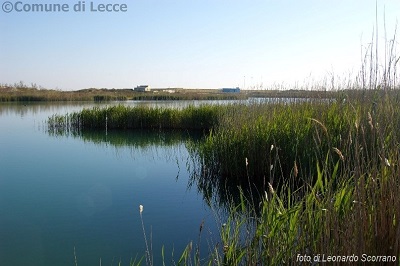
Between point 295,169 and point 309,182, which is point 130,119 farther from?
point 295,169

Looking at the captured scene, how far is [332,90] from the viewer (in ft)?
18.6

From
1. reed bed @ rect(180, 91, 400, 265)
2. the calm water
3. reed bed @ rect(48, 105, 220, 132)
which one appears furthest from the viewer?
reed bed @ rect(48, 105, 220, 132)

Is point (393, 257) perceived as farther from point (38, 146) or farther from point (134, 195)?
point (38, 146)

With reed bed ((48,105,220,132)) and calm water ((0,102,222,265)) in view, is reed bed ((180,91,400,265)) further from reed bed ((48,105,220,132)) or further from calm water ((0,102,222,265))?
reed bed ((48,105,220,132))

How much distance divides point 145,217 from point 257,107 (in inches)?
143

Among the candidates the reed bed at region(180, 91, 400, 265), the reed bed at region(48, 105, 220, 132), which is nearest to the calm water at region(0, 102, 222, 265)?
the reed bed at region(180, 91, 400, 265)

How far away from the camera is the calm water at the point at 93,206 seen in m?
3.25

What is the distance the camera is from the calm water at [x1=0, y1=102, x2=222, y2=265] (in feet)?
10.7

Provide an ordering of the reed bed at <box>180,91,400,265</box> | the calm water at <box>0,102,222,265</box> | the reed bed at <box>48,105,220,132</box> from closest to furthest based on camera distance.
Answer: the reed bed at <box>180,91,400,265</box>
the calm water at <box>0,102,222,265</box>
the reed bed at <box>48,105,220,132</box>

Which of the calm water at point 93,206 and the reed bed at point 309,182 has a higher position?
the reed bed at point 309,182

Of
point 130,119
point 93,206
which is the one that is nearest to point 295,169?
point 93,206

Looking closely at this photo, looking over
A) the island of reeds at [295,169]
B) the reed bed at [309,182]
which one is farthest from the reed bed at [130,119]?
the reed bed at [309,182]

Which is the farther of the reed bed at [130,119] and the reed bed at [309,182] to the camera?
the reed bed at [130,119]

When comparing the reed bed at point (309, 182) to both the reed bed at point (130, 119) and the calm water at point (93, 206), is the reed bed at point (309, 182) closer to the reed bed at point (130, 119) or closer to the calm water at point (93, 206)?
the calm water at point (93, 206)
